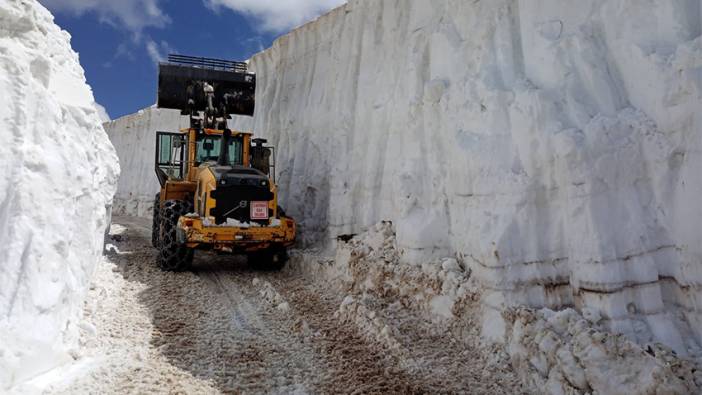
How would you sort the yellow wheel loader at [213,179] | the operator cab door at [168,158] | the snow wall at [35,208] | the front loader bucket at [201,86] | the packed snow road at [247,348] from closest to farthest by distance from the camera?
the snow wall at [35,208], the packed snow road at [247,348], the yellow wheel loader at [213,179], the operator cab door at [168,158], the front loader bucket at [201,86]

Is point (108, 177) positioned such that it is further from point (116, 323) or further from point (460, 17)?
point (460, 17)

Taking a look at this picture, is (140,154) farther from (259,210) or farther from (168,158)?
(259,210)

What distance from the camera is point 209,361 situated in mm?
5031

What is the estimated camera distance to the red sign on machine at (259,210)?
9195 millimetres

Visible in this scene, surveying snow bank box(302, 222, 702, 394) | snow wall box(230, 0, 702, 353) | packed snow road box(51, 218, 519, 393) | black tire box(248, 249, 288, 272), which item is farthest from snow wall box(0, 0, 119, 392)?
black tire box(248, 249, 288, 272)

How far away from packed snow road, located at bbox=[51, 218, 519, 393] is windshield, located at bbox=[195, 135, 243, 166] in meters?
3.41

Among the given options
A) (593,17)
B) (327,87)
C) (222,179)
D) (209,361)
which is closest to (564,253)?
(593,17)

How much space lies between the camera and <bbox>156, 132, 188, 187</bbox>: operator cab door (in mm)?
11133

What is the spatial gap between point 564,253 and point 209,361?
147 inches

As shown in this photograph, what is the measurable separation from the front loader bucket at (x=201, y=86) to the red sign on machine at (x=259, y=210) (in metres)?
3.74

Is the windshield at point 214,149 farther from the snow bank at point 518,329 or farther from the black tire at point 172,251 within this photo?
the snow bank at point 518,329

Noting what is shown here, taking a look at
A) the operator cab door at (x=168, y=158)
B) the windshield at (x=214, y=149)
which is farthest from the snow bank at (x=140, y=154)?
the windshield at (x=214, y=149)

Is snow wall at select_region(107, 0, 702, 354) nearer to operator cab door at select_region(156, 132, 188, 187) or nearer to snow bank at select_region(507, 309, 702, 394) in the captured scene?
snow bank at select_region(507, 309, 702, 394)

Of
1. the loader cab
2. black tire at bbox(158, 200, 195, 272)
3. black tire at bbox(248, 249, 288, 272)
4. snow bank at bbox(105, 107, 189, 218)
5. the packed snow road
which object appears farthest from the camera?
snow bank at bbox(105, 107, 189, 218)
